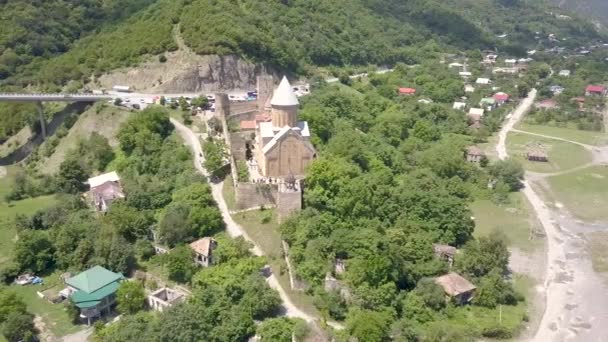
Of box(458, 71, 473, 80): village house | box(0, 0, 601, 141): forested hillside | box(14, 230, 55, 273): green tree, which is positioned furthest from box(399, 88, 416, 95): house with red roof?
box(14, 230, 55, 273): green tree

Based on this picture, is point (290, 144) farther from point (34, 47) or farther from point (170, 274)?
point (34, 47)

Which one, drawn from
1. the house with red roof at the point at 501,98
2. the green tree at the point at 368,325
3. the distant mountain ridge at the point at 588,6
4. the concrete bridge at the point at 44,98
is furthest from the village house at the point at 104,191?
the distant mountain ridge at the point at 588,6

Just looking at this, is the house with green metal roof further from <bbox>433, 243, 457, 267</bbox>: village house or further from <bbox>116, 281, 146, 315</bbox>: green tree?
<bbox>433, 243, 457, 267</bbox>: village house

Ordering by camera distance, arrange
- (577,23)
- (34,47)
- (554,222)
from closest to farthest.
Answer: (554,222) → (34,47) → (577,23)

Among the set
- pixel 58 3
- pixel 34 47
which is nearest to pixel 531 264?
pixel 34 47

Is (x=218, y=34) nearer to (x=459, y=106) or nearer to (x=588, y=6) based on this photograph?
(x=459, y=106)

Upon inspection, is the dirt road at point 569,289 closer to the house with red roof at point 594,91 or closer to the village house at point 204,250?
the village house at point 204,250

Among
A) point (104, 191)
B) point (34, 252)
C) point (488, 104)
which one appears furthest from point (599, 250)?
point (488, 104)
